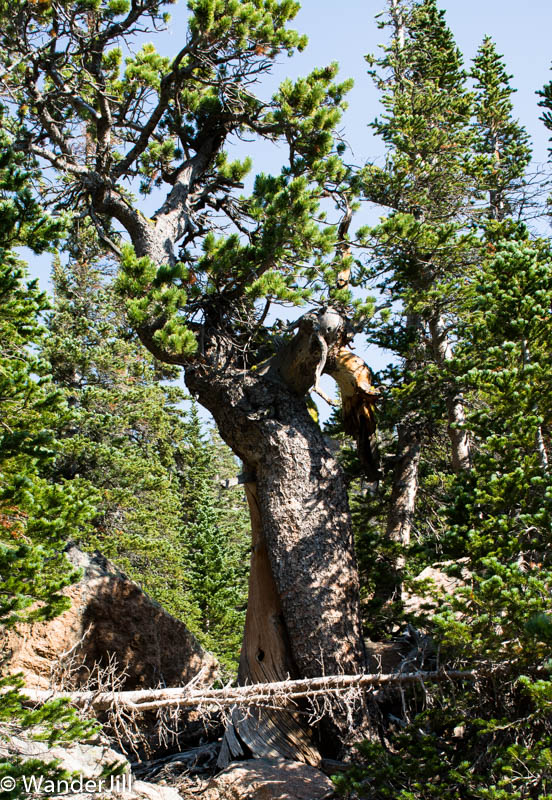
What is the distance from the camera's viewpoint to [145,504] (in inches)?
648

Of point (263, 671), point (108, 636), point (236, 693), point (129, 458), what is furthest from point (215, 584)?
point (236, 693)

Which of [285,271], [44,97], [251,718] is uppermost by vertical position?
[44,97]

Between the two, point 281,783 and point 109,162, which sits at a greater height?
point 109,162

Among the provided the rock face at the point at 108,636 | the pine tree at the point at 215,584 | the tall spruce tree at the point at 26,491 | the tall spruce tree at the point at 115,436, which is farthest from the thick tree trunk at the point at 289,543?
the pine tree at the point at 215,584

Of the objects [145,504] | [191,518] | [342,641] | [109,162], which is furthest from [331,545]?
[191,518]

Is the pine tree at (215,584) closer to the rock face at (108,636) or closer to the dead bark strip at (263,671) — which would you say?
the rock face at (108,636)

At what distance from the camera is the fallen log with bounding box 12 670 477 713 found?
5.33 meters

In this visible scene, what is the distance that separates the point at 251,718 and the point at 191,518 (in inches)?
700

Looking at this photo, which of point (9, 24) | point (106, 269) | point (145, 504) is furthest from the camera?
point (106, 269)

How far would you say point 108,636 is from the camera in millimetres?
7895

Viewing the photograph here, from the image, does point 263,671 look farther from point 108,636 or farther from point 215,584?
point 215,584

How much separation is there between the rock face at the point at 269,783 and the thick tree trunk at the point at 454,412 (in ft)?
18.5

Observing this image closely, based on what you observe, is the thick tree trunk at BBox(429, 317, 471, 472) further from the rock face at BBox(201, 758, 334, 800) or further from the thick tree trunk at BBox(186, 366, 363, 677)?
the rock face at BBox(201, 758, 334, 800)

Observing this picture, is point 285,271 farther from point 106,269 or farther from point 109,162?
point 106,269
